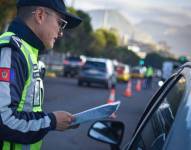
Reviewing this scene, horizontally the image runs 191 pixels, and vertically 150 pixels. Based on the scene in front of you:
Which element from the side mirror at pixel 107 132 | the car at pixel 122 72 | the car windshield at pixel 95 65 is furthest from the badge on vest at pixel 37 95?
the car at pixel 122 72

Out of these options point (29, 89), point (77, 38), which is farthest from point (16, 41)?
point (77, 38)

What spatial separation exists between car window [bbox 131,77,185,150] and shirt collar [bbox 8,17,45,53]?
78 cm

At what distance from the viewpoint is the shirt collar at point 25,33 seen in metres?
3.03

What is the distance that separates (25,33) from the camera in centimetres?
304

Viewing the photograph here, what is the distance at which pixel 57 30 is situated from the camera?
3143 millimetres

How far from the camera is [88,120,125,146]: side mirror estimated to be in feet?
12.3

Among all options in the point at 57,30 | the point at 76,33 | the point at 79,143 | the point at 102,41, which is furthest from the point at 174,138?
the point at 102,41

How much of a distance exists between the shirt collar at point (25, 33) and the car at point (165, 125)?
0.78 meters

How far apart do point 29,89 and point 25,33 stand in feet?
1.05

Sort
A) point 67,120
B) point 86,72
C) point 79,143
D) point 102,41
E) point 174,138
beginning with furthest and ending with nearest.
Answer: point 102,41, point 86,72, point 79,143, point 67,120, point 174,138

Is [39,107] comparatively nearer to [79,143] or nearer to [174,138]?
[174,138]

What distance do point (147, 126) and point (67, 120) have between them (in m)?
0.74

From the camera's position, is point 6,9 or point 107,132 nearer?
point 107,132

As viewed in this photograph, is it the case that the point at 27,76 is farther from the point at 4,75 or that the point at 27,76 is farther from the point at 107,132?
the point at 107,132
